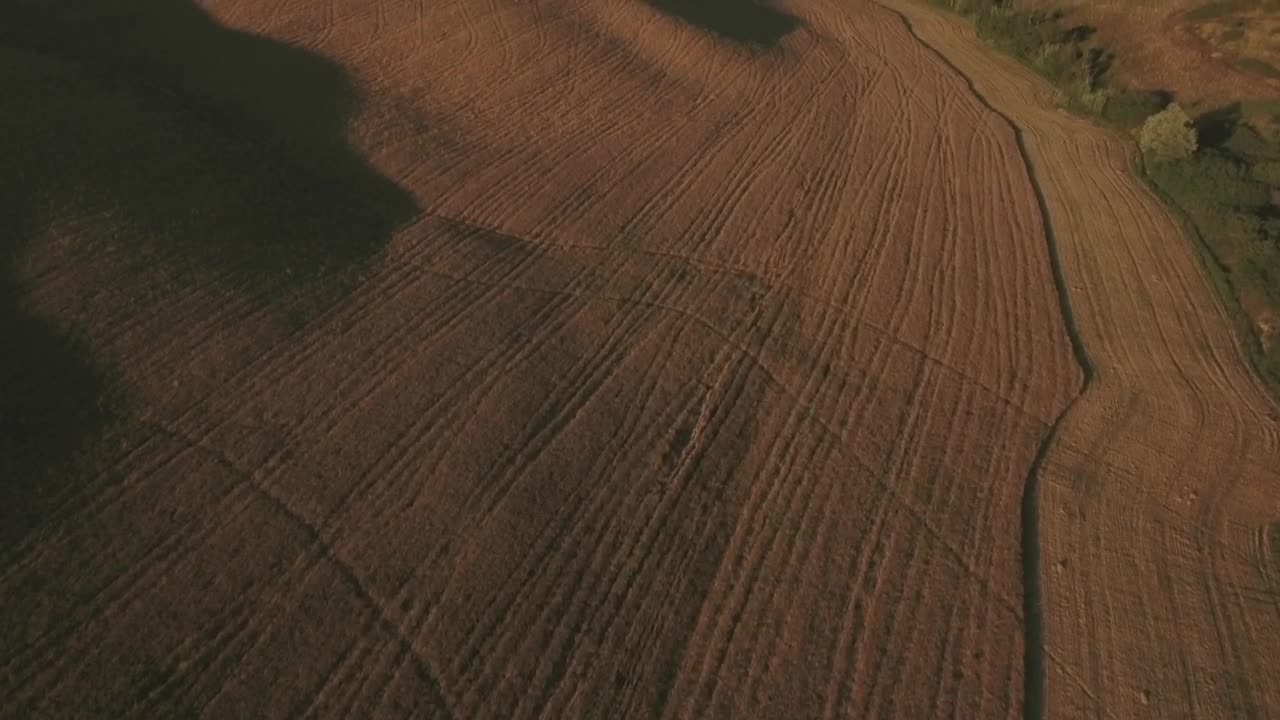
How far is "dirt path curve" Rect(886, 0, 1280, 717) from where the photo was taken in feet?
40.9

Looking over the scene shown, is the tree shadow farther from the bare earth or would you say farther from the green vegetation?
the bare earth

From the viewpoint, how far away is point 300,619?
11188 mm

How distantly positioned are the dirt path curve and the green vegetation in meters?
0.71

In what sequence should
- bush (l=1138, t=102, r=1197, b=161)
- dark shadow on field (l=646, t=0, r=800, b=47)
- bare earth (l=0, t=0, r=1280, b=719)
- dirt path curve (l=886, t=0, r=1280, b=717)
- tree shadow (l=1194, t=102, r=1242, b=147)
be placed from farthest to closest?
dark shadow on field (l=646, t=0, r=800, b=47) < tree shadow (l=1194, t=102, r=1242, b=147) < bush (l=1138, t=102, r=1197, b=161) < dirt path curve (l=886, t=0, r=1280, b=717) < bare earth (l=0, t=0, r=1280, b=719)

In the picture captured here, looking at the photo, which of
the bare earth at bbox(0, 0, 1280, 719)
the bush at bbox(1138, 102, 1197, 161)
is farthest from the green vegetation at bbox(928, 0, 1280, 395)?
the bare earth at bbox(0, 0, 1280, 719)

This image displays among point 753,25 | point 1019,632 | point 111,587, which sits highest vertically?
point 753,25

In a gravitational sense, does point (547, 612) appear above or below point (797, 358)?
below

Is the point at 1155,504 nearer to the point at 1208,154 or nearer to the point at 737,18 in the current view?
the point at 1208,154

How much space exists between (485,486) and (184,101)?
1257 cm

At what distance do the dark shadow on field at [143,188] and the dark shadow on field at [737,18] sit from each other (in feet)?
40.2

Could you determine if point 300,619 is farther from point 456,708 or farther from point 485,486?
point 485,486

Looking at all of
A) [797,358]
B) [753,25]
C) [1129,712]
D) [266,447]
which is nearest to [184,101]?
[266,447]

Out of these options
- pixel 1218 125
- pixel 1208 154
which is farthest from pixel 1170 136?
pixel 1218 125

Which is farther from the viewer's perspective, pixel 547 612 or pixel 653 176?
pixel 653 176
